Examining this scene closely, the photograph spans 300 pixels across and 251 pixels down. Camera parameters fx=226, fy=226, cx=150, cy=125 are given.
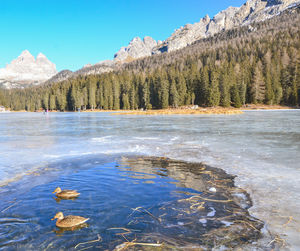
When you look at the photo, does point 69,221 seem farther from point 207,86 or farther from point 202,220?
Result: point 207,86

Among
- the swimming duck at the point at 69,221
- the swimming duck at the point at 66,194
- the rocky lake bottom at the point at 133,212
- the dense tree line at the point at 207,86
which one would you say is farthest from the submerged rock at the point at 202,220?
the dense tree line at the point at 207,86

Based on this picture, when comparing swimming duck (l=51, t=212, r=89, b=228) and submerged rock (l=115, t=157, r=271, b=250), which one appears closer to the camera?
submerged rock (l=115, t=157, r=271, b=250)

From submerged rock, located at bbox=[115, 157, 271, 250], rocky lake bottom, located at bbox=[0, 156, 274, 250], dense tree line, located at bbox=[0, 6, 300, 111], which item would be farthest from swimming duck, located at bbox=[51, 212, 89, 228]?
dense tree line, located at bbox=[0, 6, 300, 111]

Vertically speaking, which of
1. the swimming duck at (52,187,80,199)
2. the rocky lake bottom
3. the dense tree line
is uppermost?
the dense tree line

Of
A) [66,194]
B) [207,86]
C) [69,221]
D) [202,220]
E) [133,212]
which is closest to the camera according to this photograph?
[69,221]

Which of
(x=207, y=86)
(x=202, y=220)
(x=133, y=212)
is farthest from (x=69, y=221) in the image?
(x=207, y=86)

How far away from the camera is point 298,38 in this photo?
11525cm

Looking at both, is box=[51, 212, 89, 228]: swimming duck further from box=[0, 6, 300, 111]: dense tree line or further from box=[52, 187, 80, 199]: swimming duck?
box=[0, 6, 300, 111]: dense tree line

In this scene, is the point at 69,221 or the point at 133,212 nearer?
the point at 69,221

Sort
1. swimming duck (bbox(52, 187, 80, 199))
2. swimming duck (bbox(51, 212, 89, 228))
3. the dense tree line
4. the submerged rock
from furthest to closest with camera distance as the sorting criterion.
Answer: the dense tree line < swimming duck (bbox(52, 187, 80, 199)) < swimming duck (bbox(51, 212, 89, 228)) < the submerged rock

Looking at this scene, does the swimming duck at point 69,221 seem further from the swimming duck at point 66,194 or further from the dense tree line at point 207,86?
the dense tree line at point 207,86

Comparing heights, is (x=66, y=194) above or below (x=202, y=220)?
above

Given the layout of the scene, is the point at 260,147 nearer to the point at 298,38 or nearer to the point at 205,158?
the point at 205,158

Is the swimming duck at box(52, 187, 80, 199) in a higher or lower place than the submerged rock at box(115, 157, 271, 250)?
higher
